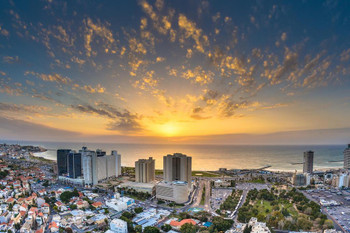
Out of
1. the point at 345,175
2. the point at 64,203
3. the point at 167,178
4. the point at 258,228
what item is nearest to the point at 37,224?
the point at 64,203

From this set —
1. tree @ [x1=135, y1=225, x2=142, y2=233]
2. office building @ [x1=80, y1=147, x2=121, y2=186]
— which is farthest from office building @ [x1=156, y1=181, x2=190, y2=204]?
office building @ [x1=80, y1=147, x2=121, y2=186]

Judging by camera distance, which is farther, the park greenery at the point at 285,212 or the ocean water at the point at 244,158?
the ocean water at the point at 244,158

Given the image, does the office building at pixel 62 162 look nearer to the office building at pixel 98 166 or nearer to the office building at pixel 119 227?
the office building at pixel 98 166

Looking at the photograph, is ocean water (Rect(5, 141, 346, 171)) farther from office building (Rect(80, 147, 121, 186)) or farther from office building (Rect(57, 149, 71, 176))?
office building (Rect(57, 149, 71, 176))

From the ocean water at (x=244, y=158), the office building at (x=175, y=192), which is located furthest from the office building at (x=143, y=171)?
the ocean water at (x=244, y=158)

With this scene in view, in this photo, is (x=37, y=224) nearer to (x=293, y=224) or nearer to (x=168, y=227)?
(x=168, y=227)

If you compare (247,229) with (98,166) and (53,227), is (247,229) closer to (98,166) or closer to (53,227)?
(53,227)
